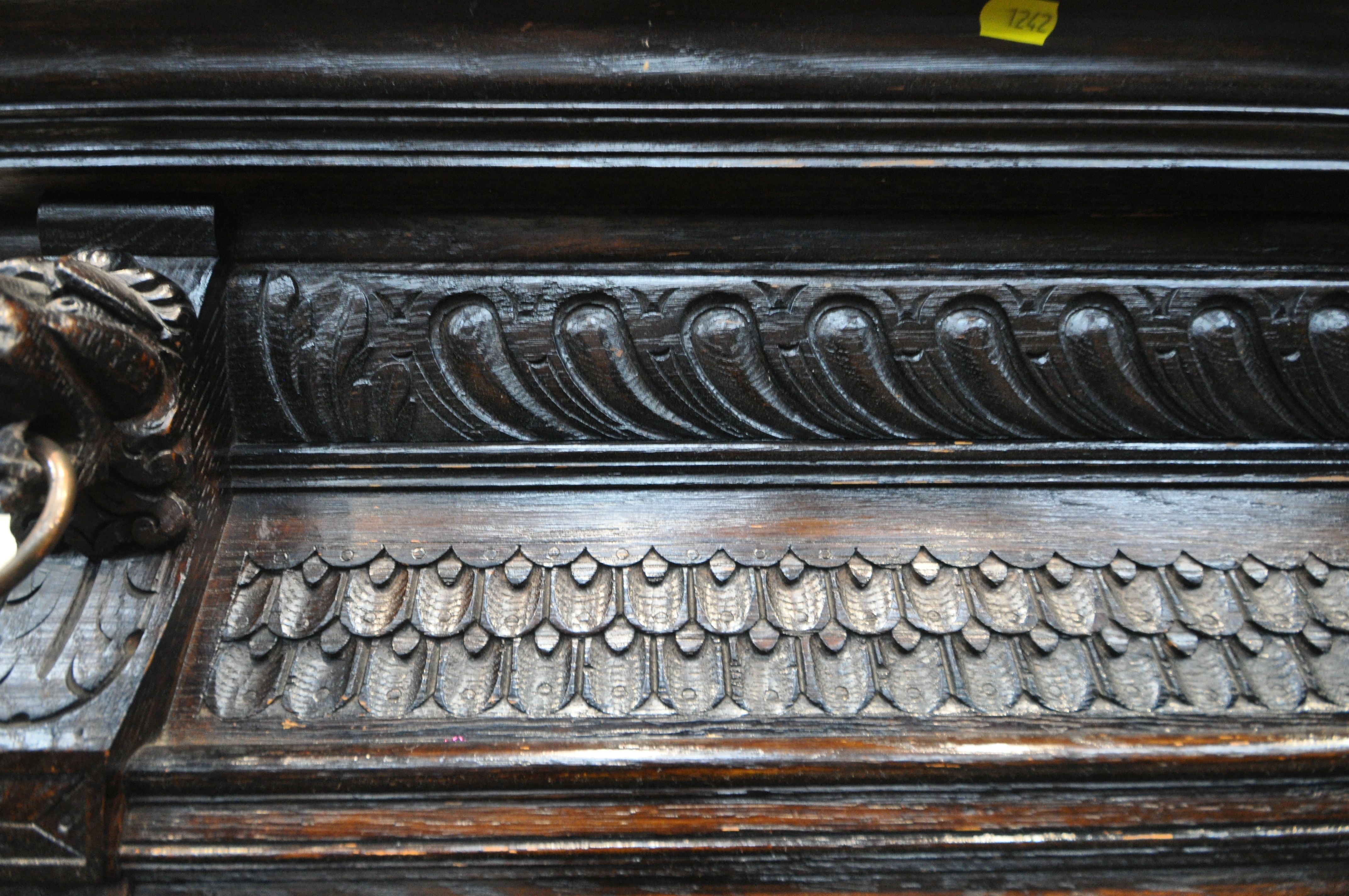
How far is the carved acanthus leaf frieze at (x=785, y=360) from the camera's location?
2.22ft

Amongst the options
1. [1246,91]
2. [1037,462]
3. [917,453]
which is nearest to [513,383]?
[917,453]

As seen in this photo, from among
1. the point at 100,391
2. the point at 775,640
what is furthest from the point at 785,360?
the point at 100,391

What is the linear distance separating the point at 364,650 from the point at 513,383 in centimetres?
28

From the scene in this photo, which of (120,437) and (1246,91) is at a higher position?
(1246,91)

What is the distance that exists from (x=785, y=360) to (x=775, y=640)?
27cm

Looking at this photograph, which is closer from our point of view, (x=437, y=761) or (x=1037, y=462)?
(x=437, y=761)

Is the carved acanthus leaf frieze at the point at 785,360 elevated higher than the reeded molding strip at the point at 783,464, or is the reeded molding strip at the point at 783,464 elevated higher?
the carved acanthus leaf frieze at the point at 785,360

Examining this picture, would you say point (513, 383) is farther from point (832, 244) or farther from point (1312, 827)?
point (1312, 827)

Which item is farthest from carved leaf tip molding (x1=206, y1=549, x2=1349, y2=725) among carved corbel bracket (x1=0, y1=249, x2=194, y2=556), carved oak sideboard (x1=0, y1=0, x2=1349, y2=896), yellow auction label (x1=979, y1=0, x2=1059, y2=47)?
yellow auction label (x1=979, y1=0, x2=1059, y2=47)

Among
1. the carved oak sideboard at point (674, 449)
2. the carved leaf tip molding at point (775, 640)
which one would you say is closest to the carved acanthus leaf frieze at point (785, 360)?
the carved oak sideboard at point (674, 449)

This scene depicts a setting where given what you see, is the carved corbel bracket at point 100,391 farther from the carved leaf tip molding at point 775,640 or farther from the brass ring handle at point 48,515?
the carved leaf tip molding at point 775,640

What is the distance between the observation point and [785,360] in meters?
0.69

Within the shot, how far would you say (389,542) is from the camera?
2.17 feet

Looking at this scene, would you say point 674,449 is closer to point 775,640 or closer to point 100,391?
point 775,640
